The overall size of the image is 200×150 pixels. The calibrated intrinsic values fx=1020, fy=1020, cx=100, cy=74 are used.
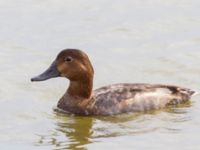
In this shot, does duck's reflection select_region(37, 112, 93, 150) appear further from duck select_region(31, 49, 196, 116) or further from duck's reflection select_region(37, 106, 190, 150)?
duck select_region(31, 49, 196, 116)

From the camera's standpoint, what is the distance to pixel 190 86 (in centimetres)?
1711

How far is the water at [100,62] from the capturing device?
1458cm

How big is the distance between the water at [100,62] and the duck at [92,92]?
224 mm

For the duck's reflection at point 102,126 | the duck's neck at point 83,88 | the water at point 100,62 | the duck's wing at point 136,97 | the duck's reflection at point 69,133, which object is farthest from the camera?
the duck's neck at point 83,88

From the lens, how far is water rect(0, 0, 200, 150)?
1458cm

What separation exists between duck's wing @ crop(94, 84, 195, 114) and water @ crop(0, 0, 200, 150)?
0.22 meters

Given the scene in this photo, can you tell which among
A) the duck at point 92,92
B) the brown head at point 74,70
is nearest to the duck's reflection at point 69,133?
the duck at point 92,92

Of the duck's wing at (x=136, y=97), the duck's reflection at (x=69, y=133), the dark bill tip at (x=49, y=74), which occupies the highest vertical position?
the dark bill tip at (x=49, y=74)

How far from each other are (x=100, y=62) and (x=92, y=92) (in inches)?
67.8

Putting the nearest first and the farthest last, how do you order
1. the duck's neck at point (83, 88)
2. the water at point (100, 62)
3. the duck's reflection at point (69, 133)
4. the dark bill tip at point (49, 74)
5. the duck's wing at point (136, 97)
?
the duck's reflection at point (69, 133) → the water at point (100, 62) → the duck's wing at point (136, 97) → the dark bill tip at point (49, 74) → the duck's neck at point (83, 88)

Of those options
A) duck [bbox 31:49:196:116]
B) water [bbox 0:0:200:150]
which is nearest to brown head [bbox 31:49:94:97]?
duck [bbox 31:49:196:116]

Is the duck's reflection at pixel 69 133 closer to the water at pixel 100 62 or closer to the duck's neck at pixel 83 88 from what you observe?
the water at pixel 100 62

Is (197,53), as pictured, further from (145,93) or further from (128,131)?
(128,131)

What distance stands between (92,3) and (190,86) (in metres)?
4.45
